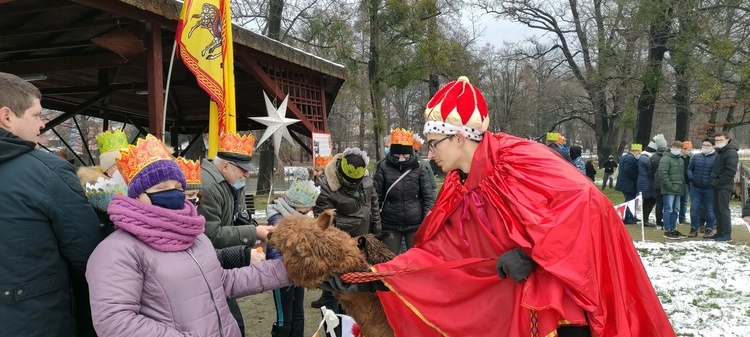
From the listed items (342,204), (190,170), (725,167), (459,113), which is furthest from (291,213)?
(725,167)

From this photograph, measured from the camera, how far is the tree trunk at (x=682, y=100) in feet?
62.3

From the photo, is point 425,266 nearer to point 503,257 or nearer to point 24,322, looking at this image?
point 503,257

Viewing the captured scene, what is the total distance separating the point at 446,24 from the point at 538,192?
21.9m

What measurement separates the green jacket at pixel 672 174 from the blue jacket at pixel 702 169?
48 centimetres

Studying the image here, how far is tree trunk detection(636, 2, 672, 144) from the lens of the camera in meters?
18.5

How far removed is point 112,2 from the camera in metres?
5.70

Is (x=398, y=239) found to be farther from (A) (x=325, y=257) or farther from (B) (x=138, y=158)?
(B) (x=138, y=158)

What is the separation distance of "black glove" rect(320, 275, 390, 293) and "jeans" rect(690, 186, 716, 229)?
964 centimetres

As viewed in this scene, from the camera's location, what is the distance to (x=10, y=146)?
2225mm

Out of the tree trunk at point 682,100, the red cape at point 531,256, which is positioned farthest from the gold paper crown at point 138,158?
the tree trunk at point 682,100

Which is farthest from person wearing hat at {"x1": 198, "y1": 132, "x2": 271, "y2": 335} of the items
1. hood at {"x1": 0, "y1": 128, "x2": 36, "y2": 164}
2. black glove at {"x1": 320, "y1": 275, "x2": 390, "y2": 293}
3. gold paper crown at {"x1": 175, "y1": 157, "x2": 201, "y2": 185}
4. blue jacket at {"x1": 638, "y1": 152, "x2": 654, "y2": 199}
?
blue jacket at {"x1": 638, "y1": 152, "x2": 654, "y2": 199}

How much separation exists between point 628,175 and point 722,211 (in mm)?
2570

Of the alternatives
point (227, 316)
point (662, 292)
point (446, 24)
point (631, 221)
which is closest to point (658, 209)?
point (631, 221)

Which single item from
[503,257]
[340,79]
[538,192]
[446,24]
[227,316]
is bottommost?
[227,316]
